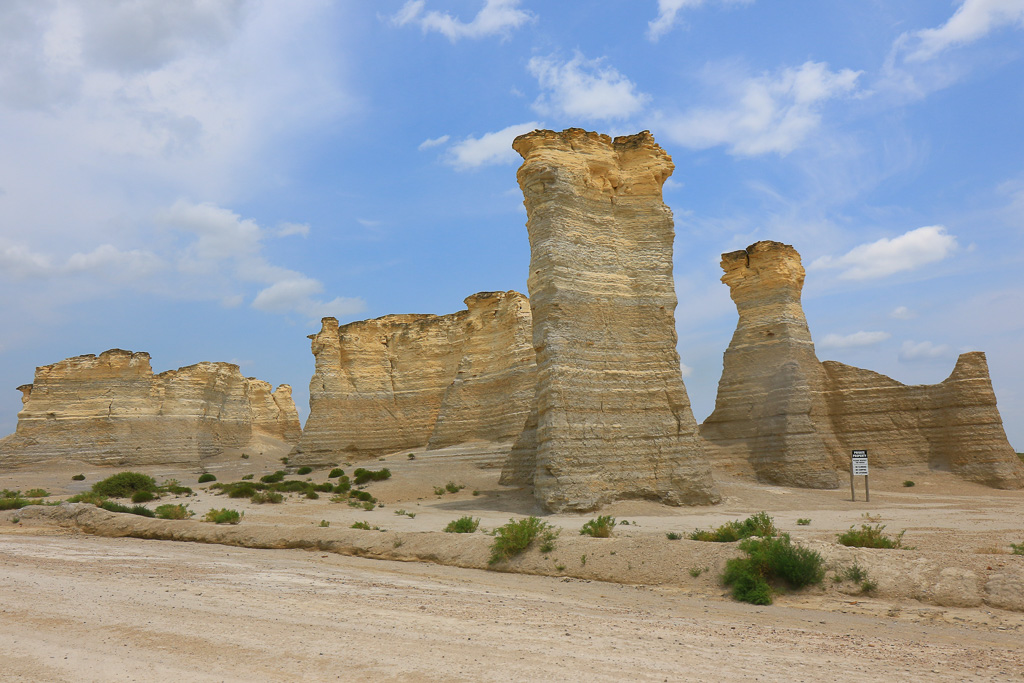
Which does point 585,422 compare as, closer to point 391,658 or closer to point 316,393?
point 391,658

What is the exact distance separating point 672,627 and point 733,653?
1.06 m

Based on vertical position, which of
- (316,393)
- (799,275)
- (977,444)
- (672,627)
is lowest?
(672,627)

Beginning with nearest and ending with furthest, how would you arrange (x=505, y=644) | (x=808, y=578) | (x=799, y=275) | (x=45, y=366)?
(x=505, y=644) → (x=808, y=578) → (x=799, y=275) → (x=45, y=366)

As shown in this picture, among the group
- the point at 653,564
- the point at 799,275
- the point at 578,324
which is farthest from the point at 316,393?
the point at 653,564

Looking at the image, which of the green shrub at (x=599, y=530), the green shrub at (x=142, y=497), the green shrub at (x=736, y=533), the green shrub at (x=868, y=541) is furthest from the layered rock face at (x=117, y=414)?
the green shrub at (x=868, y=541)

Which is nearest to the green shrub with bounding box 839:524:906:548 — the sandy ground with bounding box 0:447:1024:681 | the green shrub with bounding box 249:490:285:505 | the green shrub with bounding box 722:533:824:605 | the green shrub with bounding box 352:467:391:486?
the sandy ground with bounding box 0:447:1024:681

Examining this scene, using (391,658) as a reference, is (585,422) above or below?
above

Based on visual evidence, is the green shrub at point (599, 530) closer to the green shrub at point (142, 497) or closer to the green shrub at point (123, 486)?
the green shrub at point (142, 497)

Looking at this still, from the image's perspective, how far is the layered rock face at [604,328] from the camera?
58.5 feet

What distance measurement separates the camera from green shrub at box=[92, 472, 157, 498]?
24.1 m

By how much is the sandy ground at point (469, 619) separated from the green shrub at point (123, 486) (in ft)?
38.5

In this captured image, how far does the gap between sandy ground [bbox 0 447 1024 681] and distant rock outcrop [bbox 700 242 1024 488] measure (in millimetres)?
12021

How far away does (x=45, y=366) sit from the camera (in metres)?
38.1

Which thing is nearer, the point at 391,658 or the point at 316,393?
the point at 391,658
